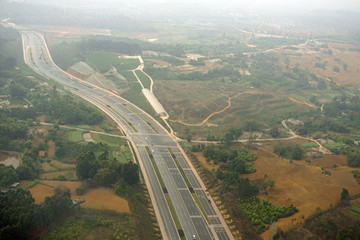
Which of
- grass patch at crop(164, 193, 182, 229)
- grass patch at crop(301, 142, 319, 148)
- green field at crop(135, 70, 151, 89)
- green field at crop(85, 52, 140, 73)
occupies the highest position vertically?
green field at crop(85, 52, 140, 73)

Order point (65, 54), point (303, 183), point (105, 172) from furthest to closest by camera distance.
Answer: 1. point (65, 54)
2. point (303, 183)
3. point (105, 172)

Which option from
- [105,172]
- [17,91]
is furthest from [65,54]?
[105,172]

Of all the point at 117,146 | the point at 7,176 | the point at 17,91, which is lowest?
the point at 117,146

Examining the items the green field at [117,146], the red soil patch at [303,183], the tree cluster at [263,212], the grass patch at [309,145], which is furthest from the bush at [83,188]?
the grass patch at [309,145]

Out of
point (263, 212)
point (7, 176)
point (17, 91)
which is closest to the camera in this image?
point (263, 212)

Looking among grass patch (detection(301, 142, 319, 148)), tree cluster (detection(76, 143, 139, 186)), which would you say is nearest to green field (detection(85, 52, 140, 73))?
tree cluster (detection(76, 143, 139, 186))

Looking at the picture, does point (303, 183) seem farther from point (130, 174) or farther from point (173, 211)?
point (130, 174)

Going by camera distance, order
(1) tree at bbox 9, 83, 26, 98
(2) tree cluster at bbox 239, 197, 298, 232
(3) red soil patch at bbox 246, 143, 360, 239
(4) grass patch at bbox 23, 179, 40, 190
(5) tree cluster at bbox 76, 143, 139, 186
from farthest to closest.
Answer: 1. (1) tree at bbox 9, 83, 26, 98
2. (5) tree cluster at bbox 76, 143, 139, 186
3. (4) grass patch at bbox 23, 179, 40, 190
4. (3) red soil patch at bbox 246, 143, 360, 239
5. (2) tree cluster at bbox 239, 197, 298, 232

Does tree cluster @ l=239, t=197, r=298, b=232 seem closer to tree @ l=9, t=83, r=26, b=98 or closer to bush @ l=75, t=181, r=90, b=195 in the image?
bush @ l=75, t=181, r=90, b=195

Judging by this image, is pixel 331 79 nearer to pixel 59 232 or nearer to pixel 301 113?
pixel 301 113
